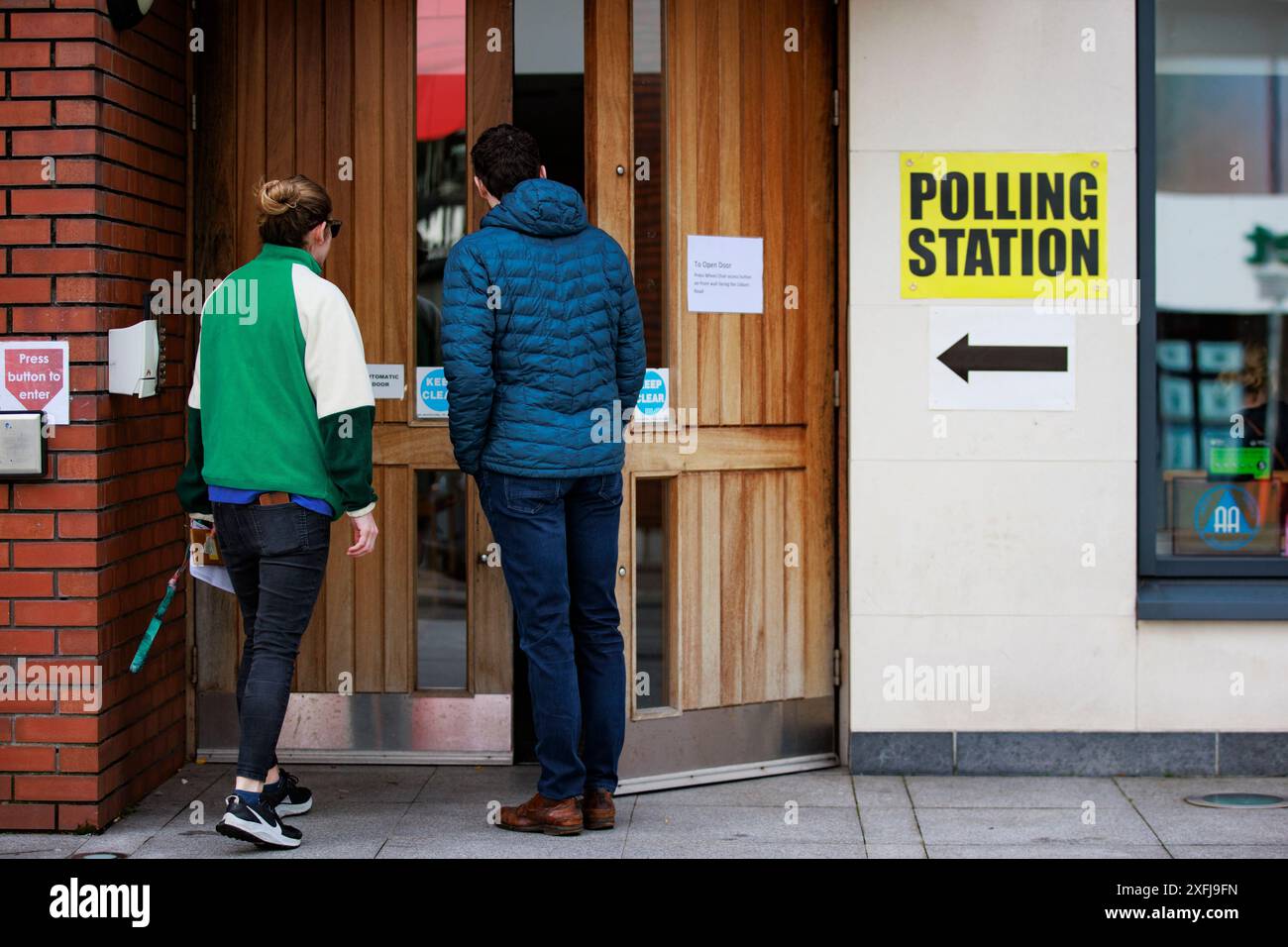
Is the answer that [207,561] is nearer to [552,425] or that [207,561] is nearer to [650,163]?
[552,425]

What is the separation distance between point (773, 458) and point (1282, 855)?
205cm

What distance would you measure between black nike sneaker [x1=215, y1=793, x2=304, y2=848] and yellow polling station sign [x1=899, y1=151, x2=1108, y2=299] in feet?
8.86

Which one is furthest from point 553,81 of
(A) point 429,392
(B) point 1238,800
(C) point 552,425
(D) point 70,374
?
(B) point 1238,800

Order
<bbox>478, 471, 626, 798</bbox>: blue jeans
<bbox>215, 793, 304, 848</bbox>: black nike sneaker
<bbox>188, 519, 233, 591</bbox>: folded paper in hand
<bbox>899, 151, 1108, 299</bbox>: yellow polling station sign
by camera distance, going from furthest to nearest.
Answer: <bbox>899, 151, 1108, 299</bbox>: yellow polling station sign
<bbox>188, 519, 233, 591</bbox>: folded paper in hand
<bbox>478, 471, 626, 798</bbox>: blue jeans
<bbox>215, 793, 304, 848</bbox>: black nike sneaker

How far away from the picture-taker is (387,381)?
5527mm

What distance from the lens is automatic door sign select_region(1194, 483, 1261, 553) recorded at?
5.70 meters

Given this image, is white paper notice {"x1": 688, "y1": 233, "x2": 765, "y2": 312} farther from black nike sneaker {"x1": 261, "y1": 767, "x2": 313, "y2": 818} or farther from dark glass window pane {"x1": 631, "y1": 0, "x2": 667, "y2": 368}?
black nike sneaker {"x1": 261, "y1": 767, "x2": 313, "y2": 818}

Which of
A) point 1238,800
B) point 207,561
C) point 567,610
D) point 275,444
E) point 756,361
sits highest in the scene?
point 756,361

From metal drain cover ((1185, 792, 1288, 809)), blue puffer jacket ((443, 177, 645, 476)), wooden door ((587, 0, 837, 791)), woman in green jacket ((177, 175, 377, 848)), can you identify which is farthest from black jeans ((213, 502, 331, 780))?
metal drain cover ((1185, 792, 1288, 809))

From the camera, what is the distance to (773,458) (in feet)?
18.2

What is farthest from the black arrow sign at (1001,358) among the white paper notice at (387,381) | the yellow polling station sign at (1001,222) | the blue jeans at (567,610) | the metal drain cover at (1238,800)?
the white paper notice at (387,381)

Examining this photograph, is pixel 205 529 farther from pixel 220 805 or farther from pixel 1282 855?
pixel 1282 855

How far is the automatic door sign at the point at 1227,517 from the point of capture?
18.7 feet

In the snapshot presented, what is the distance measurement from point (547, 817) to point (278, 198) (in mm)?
1994
